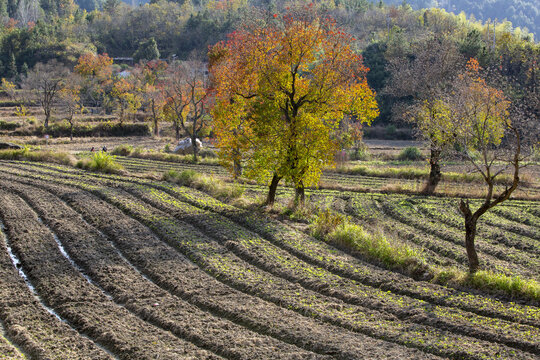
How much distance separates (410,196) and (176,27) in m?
126

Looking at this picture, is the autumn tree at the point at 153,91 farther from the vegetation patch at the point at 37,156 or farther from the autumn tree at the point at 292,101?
the autumn tree at the point at 292,101

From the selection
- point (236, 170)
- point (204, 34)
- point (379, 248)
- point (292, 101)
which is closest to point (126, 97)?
point (236, 170)

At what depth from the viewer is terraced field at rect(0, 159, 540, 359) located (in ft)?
45.4

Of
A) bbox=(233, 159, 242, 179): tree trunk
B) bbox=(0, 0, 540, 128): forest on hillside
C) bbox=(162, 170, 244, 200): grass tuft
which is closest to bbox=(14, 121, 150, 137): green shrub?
bbox=(0, 0, 540, 128): forest on hillside

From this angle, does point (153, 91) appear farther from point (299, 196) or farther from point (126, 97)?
point (299, 196)

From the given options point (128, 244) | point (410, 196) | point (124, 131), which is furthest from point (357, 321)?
point (124, 131)

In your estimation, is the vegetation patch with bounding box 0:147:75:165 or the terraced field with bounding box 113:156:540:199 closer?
the terraced field with bounding box 113:156:540:199

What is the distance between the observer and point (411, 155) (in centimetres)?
5822

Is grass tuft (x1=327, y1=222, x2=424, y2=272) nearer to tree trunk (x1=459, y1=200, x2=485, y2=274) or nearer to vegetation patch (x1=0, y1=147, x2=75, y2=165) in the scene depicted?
tree trunk (x1=459, y1=200, x2=485, y2=274)

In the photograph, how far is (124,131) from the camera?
78250 mm

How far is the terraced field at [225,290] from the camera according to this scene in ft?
45.4

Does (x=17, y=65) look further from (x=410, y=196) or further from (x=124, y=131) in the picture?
(x=410, y=196)

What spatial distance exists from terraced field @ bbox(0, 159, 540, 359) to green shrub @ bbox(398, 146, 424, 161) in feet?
95.5

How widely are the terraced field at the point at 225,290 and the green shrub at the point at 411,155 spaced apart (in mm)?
29115
